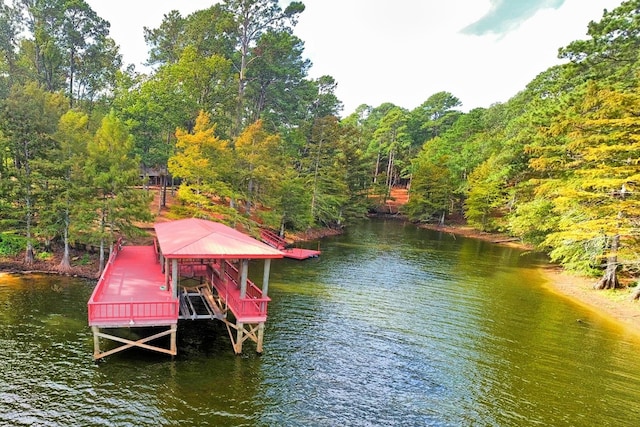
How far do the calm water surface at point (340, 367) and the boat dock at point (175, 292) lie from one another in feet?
3.00

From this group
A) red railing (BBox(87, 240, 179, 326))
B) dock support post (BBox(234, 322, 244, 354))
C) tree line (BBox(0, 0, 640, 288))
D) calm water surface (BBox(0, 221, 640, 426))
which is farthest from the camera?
tree line (BBox(0, 0, 640, 288))

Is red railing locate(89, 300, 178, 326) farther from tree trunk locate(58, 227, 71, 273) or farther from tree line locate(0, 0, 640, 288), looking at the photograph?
tree trunk locate(58, 227, 71, 273)

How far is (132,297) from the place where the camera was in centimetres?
1485

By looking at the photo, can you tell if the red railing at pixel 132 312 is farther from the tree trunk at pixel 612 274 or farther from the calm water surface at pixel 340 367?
the tree trunk at pixel 612 274

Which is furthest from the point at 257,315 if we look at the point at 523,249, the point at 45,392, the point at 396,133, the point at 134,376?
the point at 396,133

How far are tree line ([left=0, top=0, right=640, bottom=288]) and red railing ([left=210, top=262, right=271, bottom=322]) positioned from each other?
8.50 m

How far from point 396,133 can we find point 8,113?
6997 cm

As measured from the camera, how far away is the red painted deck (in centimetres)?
1301

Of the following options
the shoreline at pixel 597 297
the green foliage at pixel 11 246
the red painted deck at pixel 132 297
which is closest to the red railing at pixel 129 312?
Answer: the red painted deck at pixel 132 297

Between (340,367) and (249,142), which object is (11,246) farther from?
(340,367)

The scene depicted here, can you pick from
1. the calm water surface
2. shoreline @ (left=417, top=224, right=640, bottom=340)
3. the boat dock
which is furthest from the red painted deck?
shoreline @ (left=417, top=224, right=640, bottom=340)

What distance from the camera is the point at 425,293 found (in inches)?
965

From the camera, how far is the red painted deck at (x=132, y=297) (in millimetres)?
13008

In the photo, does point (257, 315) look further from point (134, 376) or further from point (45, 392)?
point (45, 392)
